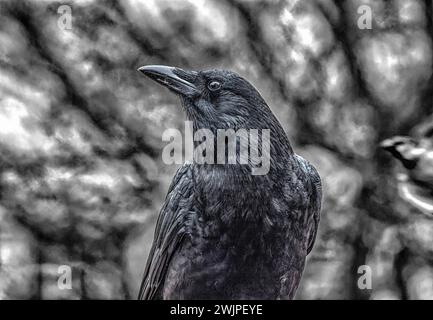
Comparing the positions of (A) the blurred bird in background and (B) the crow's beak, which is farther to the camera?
(A) the blurred bird in background

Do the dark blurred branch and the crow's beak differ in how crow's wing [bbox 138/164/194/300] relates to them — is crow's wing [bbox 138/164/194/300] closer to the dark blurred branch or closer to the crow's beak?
the crow's beak

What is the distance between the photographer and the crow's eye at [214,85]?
9.82 feet

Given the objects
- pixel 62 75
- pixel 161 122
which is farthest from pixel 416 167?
pixel 62 75

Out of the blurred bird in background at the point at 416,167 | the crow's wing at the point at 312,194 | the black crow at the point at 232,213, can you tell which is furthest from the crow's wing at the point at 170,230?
the blurred bird in background at the point at 416,167

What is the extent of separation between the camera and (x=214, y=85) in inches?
118

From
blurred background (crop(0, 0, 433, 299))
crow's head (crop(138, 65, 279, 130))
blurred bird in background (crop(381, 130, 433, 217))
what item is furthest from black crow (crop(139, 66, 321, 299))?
blurred bird in background (crop(381, 130, 433, 217))

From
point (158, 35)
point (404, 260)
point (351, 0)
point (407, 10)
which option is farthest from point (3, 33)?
point (404, 260)

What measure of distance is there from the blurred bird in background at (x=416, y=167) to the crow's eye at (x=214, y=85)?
4.91ft

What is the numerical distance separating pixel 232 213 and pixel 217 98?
0.53 m

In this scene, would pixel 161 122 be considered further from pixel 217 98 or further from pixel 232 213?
pixel 232 213

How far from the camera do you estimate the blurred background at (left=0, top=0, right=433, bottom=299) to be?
3.90 m

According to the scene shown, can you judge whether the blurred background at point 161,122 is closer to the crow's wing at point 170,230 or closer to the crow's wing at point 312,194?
the crow's wing at point 170,230

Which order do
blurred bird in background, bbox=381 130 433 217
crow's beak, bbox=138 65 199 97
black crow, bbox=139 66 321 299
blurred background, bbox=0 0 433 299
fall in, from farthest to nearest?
blurred bird in background, bbox=381 130 433 217, blurred background, bbox=0 0 433 299, crow's beak, bbox=138 65 199 97, black crow, bbox=139 66 321 299

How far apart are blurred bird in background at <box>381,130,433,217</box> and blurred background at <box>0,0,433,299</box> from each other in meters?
0.03
